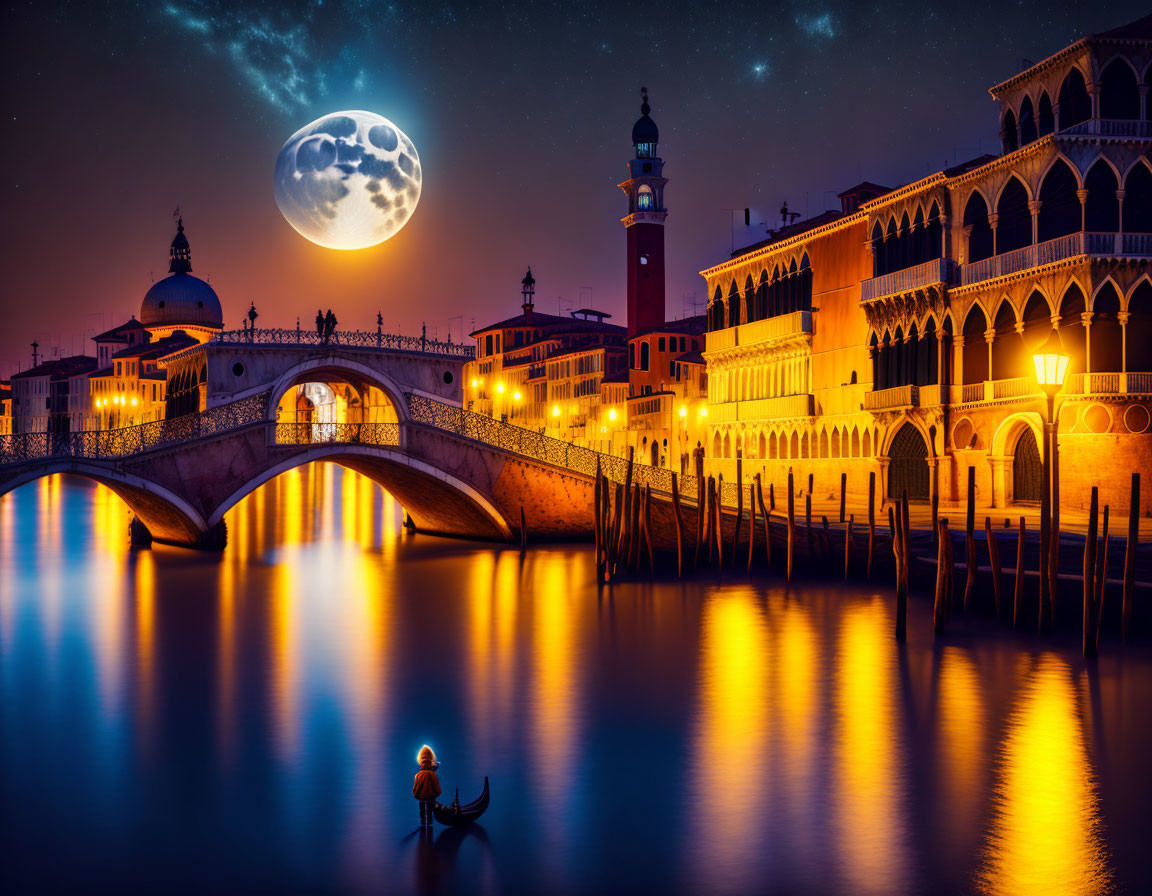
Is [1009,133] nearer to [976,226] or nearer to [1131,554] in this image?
[976,226]

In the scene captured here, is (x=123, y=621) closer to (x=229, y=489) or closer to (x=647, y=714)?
(x=229, y=489)

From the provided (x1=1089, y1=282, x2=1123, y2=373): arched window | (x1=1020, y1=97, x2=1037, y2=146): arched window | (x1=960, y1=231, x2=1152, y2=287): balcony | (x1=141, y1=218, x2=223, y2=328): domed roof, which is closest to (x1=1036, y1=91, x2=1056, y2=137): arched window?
(x1=1020, y1=97, x2=1037, y2=146): arched window

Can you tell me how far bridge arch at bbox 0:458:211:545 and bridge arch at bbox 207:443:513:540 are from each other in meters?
0.81

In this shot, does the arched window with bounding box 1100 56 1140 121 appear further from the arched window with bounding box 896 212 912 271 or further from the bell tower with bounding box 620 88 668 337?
the bell tower with bounding box 620 88 668 337

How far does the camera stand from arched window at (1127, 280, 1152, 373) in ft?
95.2

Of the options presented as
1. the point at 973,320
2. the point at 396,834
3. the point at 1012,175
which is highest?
the point at 1012,175

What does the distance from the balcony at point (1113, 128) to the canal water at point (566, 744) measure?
11516mm

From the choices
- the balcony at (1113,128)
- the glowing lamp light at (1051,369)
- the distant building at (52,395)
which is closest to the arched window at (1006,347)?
the balcony at (1113,128)

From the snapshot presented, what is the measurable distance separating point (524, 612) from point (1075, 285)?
564 inches

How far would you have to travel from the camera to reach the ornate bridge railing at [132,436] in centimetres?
2864

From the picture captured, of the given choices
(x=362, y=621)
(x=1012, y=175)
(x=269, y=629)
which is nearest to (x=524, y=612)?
(x=362, y=621)

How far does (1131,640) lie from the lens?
1894 centimetres

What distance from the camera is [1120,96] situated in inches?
1169

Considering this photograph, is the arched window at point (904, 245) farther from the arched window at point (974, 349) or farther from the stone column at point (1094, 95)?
the stone column at point (1094, 95)
